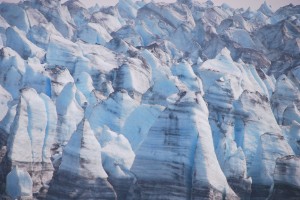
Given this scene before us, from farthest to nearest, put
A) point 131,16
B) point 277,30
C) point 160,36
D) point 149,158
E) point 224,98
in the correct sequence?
point 131,16
point 160,36
point 277,30
point 224,98
point 149,158

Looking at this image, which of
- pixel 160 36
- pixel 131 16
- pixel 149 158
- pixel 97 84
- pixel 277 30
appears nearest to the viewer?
pixel 149 158

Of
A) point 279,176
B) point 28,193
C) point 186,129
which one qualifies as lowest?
point 28,193

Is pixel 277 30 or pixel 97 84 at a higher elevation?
pixel 277 30

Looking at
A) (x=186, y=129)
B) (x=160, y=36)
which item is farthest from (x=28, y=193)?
(x=160, y=36)

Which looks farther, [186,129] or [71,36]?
[71,36]

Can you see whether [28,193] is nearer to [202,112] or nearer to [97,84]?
[202,112]

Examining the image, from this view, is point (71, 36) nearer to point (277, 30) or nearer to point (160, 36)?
point (160, 36)
